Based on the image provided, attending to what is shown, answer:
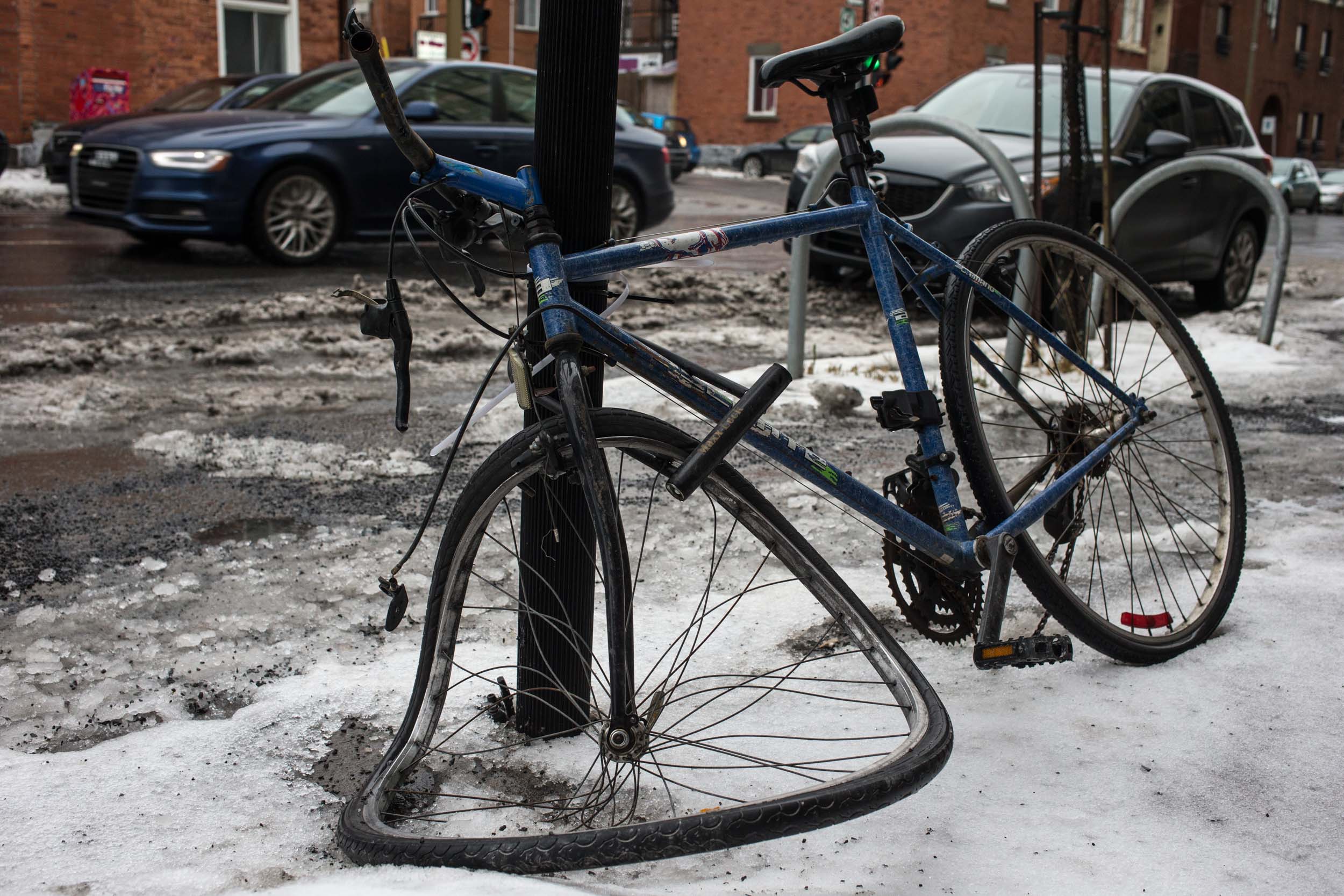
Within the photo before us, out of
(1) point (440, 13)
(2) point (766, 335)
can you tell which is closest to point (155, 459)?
(2) point (766, 335)

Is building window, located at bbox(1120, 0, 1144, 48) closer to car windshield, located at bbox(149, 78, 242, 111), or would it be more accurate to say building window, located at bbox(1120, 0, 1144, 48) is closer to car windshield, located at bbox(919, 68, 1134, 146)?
car windshield, located at bbox(149, 78, 242, 111)

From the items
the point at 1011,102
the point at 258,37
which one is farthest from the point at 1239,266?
the point at 258,37

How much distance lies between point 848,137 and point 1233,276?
25.7 ft

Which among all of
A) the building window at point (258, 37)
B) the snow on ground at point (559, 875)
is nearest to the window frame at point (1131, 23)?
the building window at point (258, 37)

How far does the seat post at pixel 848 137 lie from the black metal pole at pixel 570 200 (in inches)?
17.9

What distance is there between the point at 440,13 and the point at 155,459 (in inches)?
1666

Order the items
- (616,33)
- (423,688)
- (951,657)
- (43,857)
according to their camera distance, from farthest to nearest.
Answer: (951,657)
(616,33)
(423,688)
(43,857)

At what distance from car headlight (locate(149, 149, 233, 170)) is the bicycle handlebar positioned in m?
8.19

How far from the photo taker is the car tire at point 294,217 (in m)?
9.65

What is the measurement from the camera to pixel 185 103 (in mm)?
13289

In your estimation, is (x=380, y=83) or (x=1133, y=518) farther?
(x=1133, y=518)

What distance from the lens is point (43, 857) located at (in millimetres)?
1930

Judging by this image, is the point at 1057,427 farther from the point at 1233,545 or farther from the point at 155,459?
the point at 155,459

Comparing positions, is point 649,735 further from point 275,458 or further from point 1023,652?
point 275,458
